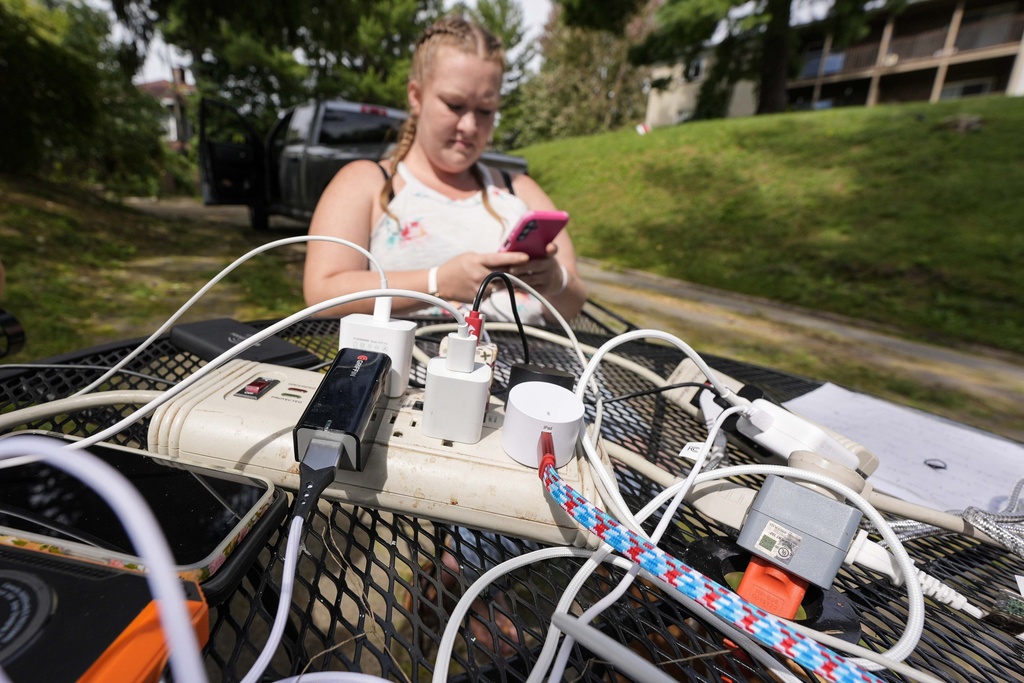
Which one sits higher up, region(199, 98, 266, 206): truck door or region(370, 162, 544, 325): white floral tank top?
region(199, 98, 266, 206): truck door

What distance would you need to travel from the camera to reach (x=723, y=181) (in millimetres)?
6672

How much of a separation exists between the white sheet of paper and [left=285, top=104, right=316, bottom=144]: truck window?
13.0ft

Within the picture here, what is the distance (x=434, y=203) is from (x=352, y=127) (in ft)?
9.76

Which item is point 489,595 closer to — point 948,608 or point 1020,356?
point 948,608

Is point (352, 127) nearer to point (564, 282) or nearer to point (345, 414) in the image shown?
point (564, 282)

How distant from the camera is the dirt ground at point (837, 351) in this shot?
2.46 meters

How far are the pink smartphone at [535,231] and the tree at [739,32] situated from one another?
28.2 feet

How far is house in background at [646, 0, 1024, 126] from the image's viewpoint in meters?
10.6

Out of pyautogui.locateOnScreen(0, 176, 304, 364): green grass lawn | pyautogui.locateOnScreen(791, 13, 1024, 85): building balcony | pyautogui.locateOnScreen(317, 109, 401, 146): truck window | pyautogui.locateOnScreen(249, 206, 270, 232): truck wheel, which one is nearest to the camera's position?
pyautogui.locateOnScreen(0, 176, 304, 364): green grass lawn

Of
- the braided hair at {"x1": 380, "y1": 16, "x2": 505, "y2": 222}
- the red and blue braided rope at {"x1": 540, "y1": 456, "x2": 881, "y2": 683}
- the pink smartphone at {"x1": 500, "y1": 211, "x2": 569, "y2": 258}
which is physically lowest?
the red and blue braided rope at {"x1": 540, "y1": 456, "x2": 881, "y2": 683}

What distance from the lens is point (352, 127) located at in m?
3.60

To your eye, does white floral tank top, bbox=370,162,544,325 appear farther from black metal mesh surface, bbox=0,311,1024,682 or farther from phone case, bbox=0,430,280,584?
phone case, bbox=0,430,280,584

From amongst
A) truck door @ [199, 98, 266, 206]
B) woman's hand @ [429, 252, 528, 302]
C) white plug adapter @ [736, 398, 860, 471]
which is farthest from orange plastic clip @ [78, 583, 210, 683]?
truck door @ [199, 98, 266, 206]

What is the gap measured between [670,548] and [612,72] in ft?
53.9
